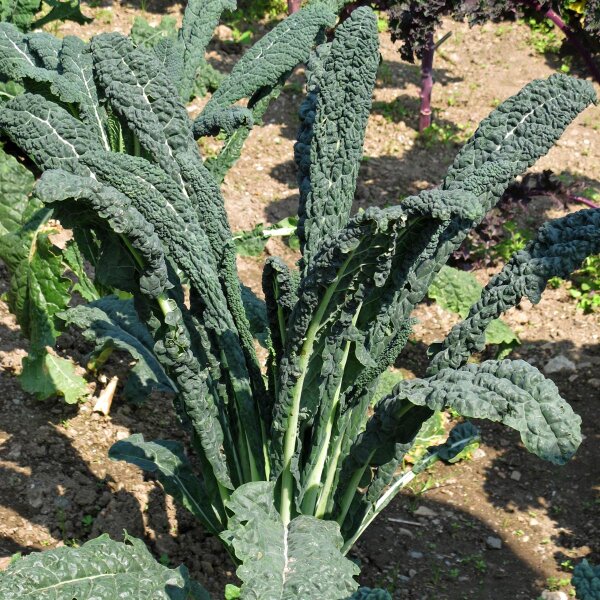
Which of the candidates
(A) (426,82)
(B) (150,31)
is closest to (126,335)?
(B) (150,31)

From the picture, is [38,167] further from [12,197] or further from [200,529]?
[200,529]

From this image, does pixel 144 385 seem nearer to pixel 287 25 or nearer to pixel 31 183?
pixel 31 183

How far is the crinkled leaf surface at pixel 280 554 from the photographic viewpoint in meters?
2.03

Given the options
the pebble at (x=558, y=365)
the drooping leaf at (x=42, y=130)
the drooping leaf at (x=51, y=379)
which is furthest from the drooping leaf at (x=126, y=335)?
the pebble at (x=558, y=365)

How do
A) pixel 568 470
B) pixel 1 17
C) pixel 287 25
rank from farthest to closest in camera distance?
pixel 1 17 → pixel 568 470 → pixel 287 25

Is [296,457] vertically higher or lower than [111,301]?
lower

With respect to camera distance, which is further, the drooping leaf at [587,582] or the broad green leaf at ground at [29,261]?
the broad green leaf at ground at [29,261]

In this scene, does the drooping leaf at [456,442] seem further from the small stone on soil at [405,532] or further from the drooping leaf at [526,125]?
the drooping leaf at [526,125]

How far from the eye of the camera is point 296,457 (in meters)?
2.62

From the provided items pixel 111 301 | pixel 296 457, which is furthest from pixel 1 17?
pixel 296 457

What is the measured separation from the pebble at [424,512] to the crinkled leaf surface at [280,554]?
104 cm

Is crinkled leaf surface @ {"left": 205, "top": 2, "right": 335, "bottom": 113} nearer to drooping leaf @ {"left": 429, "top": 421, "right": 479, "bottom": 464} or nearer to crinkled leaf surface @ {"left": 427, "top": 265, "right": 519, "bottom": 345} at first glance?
crinkled leaf surface @ {"left": 427, "top": 265, "right": 519, "bottom": 345}

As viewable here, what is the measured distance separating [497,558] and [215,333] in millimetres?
1406

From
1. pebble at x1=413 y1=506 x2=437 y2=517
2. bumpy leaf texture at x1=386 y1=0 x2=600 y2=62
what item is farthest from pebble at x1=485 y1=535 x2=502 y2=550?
bumpy leaf texture at x1=386 y1=0 x2=600 y2=62
